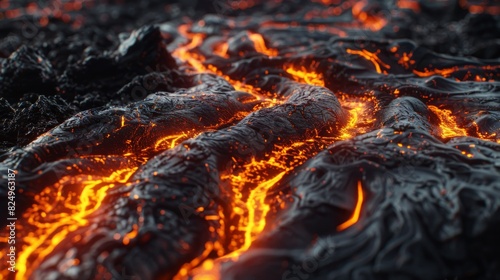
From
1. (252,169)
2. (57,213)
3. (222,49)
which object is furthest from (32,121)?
(222,49)

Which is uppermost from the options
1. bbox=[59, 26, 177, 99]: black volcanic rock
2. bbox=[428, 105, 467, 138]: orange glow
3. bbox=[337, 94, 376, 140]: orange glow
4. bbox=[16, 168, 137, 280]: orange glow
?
bbox=[59, 26, 177, 99]: black volcanic rock

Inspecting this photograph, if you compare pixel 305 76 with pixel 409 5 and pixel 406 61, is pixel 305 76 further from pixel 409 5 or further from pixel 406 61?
pixel 409 5

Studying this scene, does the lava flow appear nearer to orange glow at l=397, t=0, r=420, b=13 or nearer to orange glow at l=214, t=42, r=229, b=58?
orange glow at l=214, t=42, r=229, b=58

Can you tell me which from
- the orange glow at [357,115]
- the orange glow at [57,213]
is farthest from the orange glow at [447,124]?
the orange glow at [57,213]

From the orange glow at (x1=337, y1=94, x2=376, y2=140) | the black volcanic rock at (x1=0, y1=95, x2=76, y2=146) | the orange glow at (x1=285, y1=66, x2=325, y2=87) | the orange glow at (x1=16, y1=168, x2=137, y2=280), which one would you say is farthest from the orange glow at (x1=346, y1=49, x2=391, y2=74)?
the black volcanic rock at (x1=0, y1=95, x2=76, y2=146)

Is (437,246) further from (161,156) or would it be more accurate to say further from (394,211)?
(161,156)
